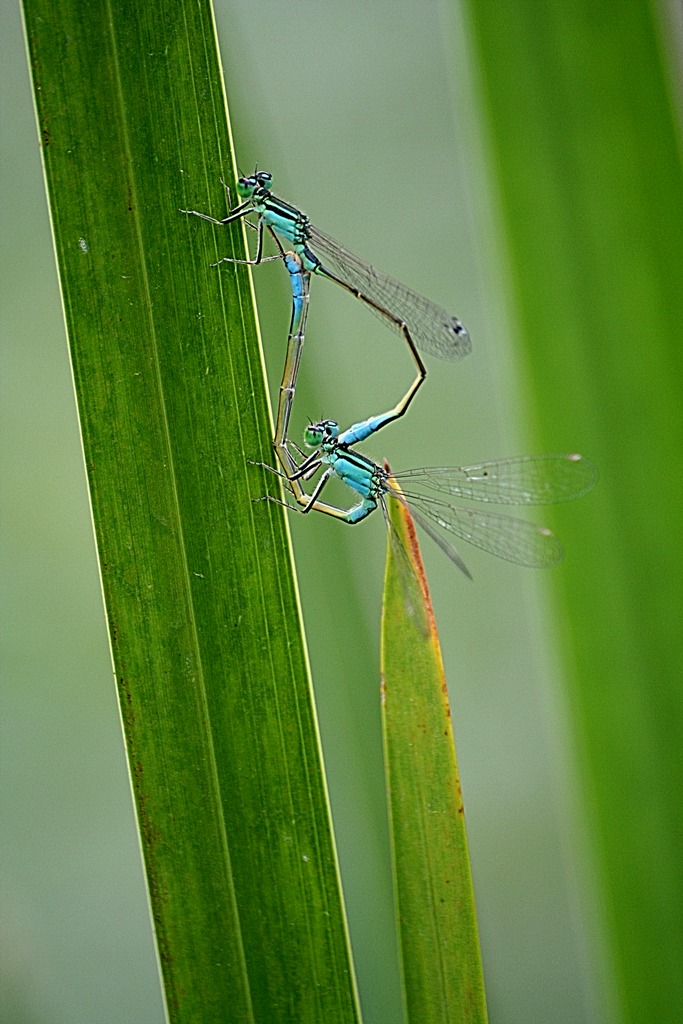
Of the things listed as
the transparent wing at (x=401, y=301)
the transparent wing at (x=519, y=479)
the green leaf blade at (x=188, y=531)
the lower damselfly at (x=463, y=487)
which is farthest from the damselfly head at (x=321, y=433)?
the green leaf blade at (x=188, y=531)

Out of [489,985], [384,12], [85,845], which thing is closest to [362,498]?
[489,985]

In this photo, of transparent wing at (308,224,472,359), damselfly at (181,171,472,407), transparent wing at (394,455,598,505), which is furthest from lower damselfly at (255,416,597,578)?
transparent wing at (308,224,472,359)

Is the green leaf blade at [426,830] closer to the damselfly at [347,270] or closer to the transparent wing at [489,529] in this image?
the damselfly at [347,270]

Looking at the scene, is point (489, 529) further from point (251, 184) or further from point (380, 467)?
point (251, 184)

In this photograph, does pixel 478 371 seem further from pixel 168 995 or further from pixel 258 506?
pixel 168 995

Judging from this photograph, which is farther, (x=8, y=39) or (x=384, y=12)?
(x=384, y=12)

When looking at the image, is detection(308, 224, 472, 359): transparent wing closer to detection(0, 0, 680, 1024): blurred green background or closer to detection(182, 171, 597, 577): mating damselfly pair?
detection(182, 171, 597, 577): mating damselfly pair

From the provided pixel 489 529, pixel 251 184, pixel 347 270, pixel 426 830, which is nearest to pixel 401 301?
pixel 347 270
